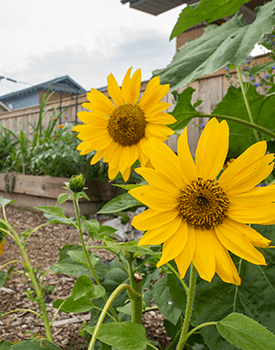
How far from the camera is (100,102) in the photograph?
2.21 feet

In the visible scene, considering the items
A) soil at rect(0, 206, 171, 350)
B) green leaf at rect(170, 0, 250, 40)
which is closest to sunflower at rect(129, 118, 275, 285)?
green leaf at rect(170, 0, 250, 40)

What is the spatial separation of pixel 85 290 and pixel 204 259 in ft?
0.97

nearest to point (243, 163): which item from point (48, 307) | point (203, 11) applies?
point (203, 11)

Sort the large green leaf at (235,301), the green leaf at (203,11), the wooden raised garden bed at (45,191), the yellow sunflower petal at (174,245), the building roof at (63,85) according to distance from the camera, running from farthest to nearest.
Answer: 1. the building roof at (63,85)
2. the wooden raised garden bed at (45,191)
3. the green leaf at (203,11)
4. the large green leaf at (235,301)
5. the yellow sunflower petal at (174,245)

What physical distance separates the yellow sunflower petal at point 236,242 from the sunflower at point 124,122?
0.25 meters

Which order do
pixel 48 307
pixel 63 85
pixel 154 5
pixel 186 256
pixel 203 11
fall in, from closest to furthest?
pixel 186 256 < pixel 203 11 < pixel 48 307 < pixel 154 5 < pixel 63 85

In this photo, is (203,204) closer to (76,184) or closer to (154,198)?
(154,198)

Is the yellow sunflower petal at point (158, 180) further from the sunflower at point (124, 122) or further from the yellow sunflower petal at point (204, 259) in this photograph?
the sunflower at point (124, 122)

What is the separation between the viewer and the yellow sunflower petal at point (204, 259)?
37cm

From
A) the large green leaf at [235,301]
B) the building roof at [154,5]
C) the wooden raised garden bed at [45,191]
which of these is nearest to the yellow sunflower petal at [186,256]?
the large green leaf at [235,301]

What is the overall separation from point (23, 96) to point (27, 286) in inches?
858

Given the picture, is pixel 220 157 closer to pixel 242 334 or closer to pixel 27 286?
pixel 242 334

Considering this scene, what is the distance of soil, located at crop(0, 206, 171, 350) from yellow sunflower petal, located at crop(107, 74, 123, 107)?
30.6 inches

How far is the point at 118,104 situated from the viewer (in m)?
0.69
